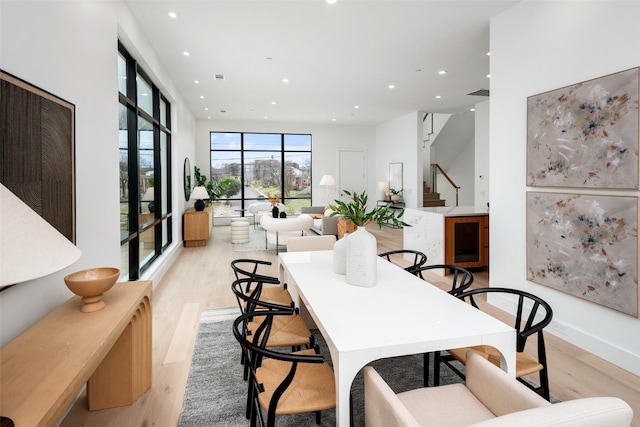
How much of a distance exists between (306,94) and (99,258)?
211 inches

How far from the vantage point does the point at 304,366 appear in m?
1.68

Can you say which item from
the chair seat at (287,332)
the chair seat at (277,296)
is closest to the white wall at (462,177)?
the chair seat at (277,296)

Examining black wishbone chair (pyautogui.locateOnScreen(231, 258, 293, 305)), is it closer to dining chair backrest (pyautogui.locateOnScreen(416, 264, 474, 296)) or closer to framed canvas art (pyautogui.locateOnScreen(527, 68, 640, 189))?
dining chair backrest (pyautogui.locateOnScreen(416, 264, 474, 296))

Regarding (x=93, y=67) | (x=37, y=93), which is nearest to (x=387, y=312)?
(x=37, y=93)

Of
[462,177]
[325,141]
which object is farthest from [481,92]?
[325,141]

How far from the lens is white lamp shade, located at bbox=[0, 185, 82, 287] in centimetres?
77

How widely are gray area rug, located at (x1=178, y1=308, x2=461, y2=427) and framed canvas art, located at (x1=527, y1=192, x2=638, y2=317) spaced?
132 centimetres

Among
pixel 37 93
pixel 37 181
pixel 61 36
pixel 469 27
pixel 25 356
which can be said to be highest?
pixel 469 27

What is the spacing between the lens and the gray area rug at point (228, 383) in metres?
1.89

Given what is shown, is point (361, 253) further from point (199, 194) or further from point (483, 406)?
point (199, 194)

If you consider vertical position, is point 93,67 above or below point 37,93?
above

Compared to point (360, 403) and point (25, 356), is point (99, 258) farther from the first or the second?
point (360, 403)

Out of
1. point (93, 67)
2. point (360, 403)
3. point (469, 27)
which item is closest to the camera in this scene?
point (360, 403)

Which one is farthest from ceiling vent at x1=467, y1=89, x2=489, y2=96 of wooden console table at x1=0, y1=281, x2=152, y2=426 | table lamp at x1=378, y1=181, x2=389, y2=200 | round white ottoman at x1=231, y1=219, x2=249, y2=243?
wooden console table at x1=0, y1=281, x2=152, y2=426
